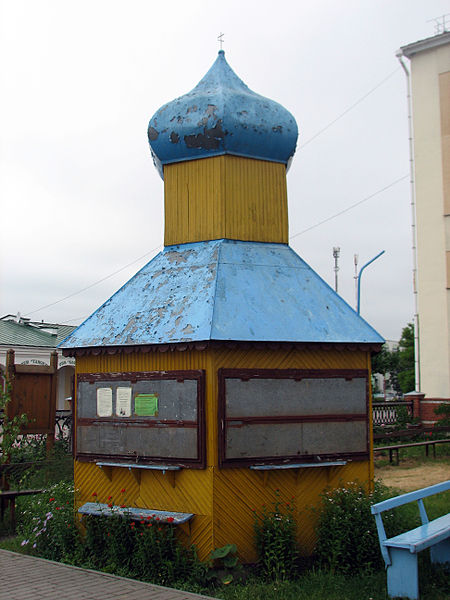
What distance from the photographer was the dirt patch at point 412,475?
13.0 meters

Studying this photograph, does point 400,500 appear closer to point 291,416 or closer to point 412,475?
point 291,416

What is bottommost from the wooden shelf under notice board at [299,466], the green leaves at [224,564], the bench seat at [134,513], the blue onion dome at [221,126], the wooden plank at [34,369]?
the green leaves at [224,564]

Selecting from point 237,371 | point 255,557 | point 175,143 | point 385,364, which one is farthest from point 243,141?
point 385,364

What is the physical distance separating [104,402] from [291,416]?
2342mm

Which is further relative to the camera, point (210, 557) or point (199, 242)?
point (199, 242)

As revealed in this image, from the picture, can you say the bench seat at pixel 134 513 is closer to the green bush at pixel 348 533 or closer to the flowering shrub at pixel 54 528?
the flowering shrub at pixel 54 528

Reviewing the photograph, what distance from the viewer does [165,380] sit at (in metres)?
7.93

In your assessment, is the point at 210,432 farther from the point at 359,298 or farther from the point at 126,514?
the point at 359,298

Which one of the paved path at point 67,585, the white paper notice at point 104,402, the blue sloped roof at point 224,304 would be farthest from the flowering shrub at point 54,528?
the blue sloped roof at point 224,304

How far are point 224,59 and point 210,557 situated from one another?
6850 mm

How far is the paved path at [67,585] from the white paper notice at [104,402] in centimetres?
178

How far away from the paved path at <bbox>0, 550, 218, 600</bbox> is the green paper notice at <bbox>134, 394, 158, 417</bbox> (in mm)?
1789

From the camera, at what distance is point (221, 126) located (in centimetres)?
902

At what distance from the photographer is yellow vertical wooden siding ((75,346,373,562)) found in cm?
739
